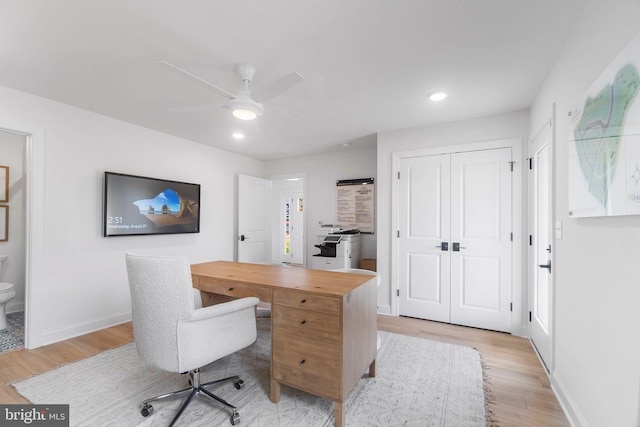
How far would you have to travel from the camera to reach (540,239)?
107 inches

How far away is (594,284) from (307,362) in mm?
1637

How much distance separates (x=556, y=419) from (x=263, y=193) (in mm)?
4859

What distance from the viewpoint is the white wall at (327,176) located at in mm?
4664

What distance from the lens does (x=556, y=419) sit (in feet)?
5.75

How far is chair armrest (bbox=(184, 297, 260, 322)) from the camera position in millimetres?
1606

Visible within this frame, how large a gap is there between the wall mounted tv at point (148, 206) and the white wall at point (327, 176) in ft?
6.26

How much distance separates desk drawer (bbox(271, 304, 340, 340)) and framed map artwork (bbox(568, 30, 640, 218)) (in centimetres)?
143

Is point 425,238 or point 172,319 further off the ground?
point 425,238

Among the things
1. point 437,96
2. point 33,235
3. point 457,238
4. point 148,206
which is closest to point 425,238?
point 457,238

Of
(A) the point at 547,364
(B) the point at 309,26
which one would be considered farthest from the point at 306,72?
(A) the point at 547,364

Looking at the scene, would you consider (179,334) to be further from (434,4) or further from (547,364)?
(547,364)

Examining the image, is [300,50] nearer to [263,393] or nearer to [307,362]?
[307,362]

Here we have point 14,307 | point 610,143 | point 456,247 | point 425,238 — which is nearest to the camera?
point 610,143

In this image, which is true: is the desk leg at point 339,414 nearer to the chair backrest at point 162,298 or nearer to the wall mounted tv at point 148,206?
the chair backrest at point 162,298
